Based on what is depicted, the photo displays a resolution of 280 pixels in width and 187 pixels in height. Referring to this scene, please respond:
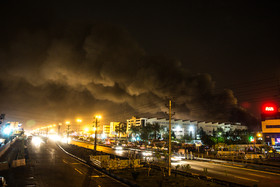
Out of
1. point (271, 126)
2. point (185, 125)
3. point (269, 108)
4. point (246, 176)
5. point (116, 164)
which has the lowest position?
point (246, 176)

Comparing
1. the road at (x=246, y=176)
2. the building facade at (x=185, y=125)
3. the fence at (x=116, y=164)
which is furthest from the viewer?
the building facade at (x=185, y=125)

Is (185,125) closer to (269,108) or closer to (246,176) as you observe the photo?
(269,108)

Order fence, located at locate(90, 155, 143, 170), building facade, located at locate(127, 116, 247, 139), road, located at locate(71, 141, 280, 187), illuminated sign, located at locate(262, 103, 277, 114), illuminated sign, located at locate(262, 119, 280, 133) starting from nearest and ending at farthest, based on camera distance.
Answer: road, located at locate(71, 141, 280, 187) < fence, located at locate(90, 155, 143, 170) < illuminated sign, located at locate(262, 119, 280, 133) < illuminated sign, located at locate(262, 103, 277, 114) < building facade, located at locate(127, 116, 247, 139)

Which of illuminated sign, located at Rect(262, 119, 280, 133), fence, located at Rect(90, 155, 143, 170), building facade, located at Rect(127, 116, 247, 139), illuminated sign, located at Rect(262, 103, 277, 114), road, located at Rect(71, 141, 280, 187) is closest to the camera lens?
road, located at Rect(71, 141, 280, 187)

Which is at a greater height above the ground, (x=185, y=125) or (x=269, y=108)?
(x=269, y=108)

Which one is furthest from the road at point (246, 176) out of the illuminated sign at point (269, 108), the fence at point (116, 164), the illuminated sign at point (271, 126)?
the illuminated sign at point (269, 108)

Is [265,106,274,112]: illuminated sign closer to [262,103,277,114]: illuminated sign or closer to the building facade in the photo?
[262,103,277,114]: illuminated sign

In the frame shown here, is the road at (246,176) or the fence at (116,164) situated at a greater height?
the fence at (116,164)

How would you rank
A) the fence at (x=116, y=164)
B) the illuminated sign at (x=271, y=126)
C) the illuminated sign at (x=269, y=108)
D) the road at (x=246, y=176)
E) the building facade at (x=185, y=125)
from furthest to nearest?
the building facade at (x=185, y=125)
the illuminated sign at (x=269, y=108)
the illuminated sign at (x=271, y=126)
the fence at (x=116, y=164)
the road at (x=246, y=176)

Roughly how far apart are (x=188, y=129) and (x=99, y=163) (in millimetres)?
124859

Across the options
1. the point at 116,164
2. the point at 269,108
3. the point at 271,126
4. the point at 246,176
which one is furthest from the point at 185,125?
the point at 116,164

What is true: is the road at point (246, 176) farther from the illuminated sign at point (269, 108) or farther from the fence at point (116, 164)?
the illuminated sign at point (269, 108)

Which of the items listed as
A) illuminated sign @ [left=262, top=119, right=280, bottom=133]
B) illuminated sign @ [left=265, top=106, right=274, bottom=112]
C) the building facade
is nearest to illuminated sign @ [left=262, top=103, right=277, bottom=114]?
illuminated sign @ [left=265, top=106, right=274, bottom=112]

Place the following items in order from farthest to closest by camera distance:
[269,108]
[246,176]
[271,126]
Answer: [269,108] → [271,126] → [246,176]
